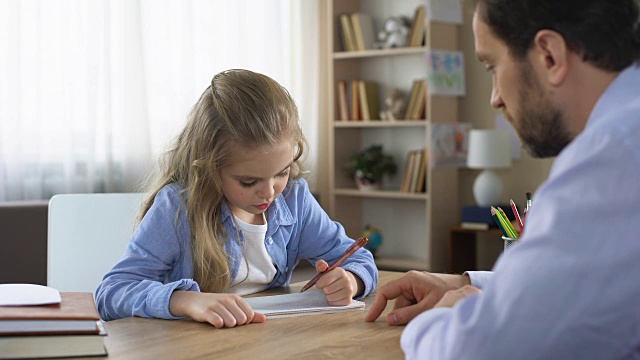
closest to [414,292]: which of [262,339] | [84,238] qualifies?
[262,339]

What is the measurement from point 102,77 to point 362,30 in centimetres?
178

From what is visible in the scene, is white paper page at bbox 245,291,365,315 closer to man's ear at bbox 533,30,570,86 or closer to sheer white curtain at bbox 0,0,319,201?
man's ear at bbox 533,30,570,86

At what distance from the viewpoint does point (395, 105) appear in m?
5.24

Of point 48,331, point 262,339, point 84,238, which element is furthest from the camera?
point 84,238

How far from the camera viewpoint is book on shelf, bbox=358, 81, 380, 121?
17.6ft

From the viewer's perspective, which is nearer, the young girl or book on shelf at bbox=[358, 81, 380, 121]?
the young girl

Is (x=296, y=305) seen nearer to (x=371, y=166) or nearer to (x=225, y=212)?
(x=225, y=212)

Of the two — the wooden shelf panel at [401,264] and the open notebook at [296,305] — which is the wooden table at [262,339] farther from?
the wooden shelf panel at [401,264]

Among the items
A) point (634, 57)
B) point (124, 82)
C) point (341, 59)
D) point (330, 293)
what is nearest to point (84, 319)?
point (330, 293)

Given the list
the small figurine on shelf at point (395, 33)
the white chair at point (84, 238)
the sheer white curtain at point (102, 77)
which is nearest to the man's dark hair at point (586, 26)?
the white chair at point (84, 238)

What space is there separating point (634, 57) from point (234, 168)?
2.96ft

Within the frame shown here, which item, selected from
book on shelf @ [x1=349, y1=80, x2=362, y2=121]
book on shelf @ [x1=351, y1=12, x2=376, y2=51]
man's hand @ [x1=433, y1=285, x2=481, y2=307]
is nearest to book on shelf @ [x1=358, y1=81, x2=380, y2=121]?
book on shelf @ [x1=349, y1=80, x2=362, y2=121]

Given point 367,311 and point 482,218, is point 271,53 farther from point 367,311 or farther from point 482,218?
point 367,311

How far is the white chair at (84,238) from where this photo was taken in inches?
83.3
